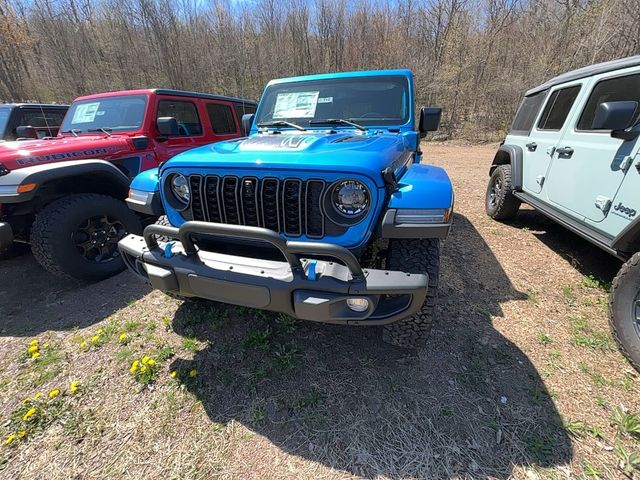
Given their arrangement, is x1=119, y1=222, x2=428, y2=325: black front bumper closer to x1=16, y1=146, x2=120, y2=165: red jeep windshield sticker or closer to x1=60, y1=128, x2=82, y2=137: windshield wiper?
x1=16, y1=146, x2=120, y2=165: red jeep windshield sticker

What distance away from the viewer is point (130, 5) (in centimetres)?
1869

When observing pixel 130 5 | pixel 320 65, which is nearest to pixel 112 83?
pixel 130 5

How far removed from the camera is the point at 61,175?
2.95 meters

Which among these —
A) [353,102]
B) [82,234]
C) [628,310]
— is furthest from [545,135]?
[82,234]

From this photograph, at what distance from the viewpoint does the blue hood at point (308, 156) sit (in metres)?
1.66

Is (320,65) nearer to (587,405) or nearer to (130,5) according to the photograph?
(130,5)

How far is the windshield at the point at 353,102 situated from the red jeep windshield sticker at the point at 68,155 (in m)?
1.91

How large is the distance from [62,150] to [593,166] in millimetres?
5181

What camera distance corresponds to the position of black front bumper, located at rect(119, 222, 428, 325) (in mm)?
1520

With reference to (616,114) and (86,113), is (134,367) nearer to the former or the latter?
(86,113)

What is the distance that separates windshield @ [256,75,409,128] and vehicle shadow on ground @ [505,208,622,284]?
2652 millimetres

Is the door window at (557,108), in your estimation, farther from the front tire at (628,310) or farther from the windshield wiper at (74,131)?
the windshield wiper at (74,131)

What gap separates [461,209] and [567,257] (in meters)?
1.97

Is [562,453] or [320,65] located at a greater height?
[320,65]
